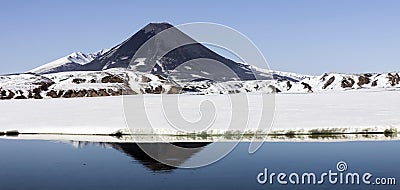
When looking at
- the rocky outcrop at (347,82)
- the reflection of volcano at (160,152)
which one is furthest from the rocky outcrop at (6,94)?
the reflection of volcano at (160,152)

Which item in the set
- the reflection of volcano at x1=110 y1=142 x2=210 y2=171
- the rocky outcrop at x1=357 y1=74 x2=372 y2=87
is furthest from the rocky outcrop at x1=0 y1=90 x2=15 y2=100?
the reflection of volcano at x1=110 y1=142 x2=210 y2=171

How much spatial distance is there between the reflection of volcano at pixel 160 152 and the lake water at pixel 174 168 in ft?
0.14

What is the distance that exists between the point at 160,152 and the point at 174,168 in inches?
155

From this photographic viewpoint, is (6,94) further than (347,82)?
No

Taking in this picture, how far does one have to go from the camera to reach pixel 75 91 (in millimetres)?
93125

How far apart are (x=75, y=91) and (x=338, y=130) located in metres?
72.9

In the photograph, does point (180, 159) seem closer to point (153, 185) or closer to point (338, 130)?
point (153, 185)

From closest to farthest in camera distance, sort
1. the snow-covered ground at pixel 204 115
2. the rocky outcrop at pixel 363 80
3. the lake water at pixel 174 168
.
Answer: the lake water at pixel 174 168 < the snow-covered ground at pixel 204 115 < the rocky outcrop at pixel 363 80

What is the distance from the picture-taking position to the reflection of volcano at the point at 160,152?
19.3m

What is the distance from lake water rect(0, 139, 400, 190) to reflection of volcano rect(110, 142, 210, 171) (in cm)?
4

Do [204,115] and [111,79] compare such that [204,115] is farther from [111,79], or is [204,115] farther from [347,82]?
[111,79]

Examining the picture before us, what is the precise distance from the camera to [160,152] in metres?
22.0

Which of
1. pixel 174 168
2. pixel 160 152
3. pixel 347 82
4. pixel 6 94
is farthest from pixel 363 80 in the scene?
pixel 174 168

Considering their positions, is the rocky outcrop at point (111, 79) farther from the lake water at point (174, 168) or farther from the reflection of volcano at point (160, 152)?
the reflection of volcano at point (160, 152)
